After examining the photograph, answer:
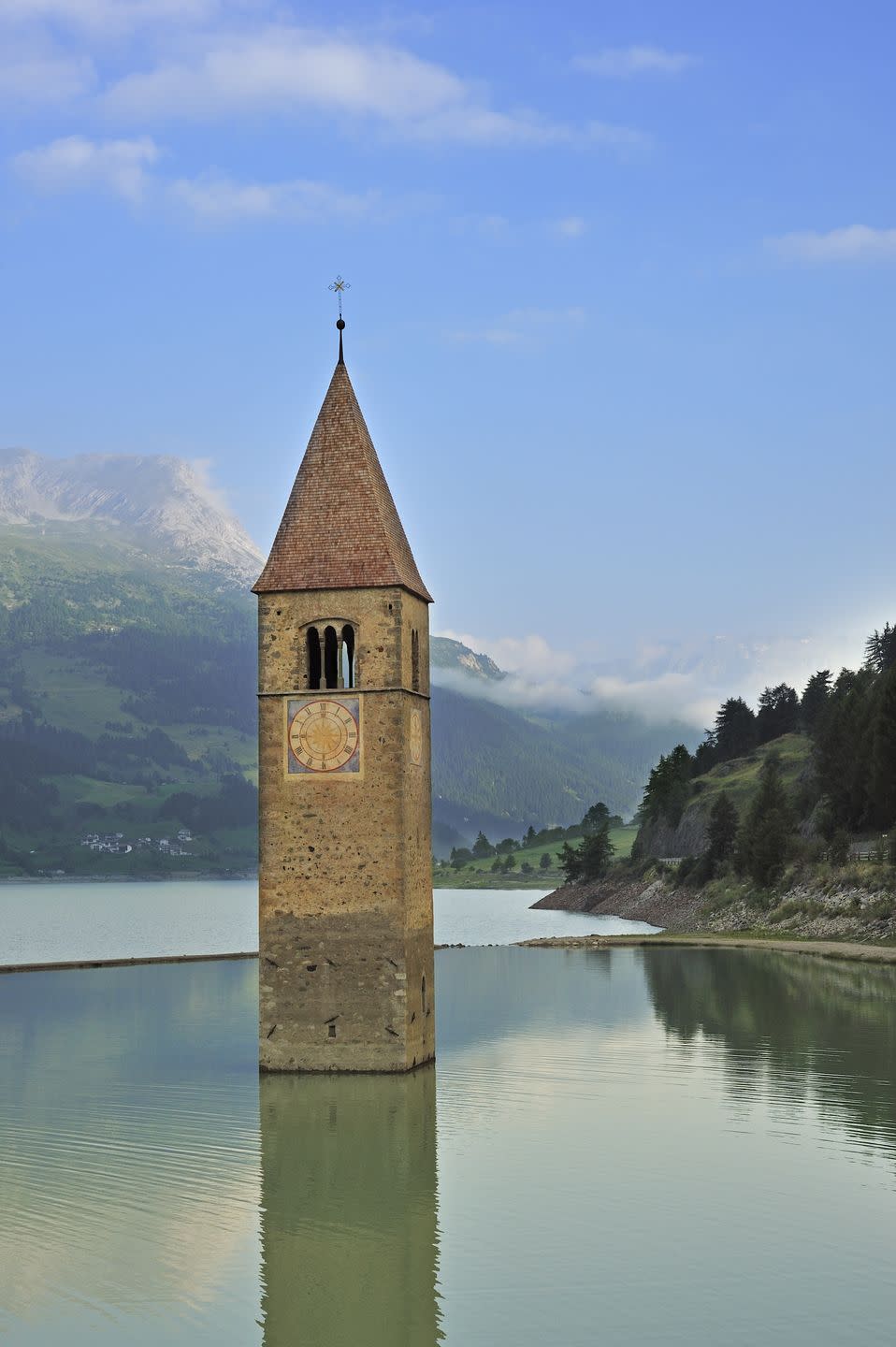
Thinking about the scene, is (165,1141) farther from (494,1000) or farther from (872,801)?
(872,801)

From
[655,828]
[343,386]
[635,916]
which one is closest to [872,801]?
[635,916]

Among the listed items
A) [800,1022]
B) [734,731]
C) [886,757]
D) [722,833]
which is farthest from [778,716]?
[800,1022]

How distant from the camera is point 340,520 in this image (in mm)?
47094

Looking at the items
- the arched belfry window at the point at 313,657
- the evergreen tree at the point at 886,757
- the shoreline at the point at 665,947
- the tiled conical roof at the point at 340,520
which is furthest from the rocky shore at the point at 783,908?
the arched belfry window at the point at 313,657

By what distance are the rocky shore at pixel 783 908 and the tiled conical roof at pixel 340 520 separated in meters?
54.3

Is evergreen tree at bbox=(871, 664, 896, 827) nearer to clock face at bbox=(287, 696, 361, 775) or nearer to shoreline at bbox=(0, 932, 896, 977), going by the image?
shoreline at bbox=(0, 932, 896, 977)

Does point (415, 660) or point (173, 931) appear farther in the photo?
point (173, 931)

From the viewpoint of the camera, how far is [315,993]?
44.8 m

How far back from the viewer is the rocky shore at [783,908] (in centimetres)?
9581

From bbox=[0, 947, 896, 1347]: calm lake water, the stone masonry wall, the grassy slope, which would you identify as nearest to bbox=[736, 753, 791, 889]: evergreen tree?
the grassy slope

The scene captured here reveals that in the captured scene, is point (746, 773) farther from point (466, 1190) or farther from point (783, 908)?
point (466, 1190)

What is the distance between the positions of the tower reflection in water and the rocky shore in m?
55.8

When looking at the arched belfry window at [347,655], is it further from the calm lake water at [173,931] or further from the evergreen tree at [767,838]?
the evergreen tree at [767,838]

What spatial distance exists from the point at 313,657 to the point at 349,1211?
18616 mm
